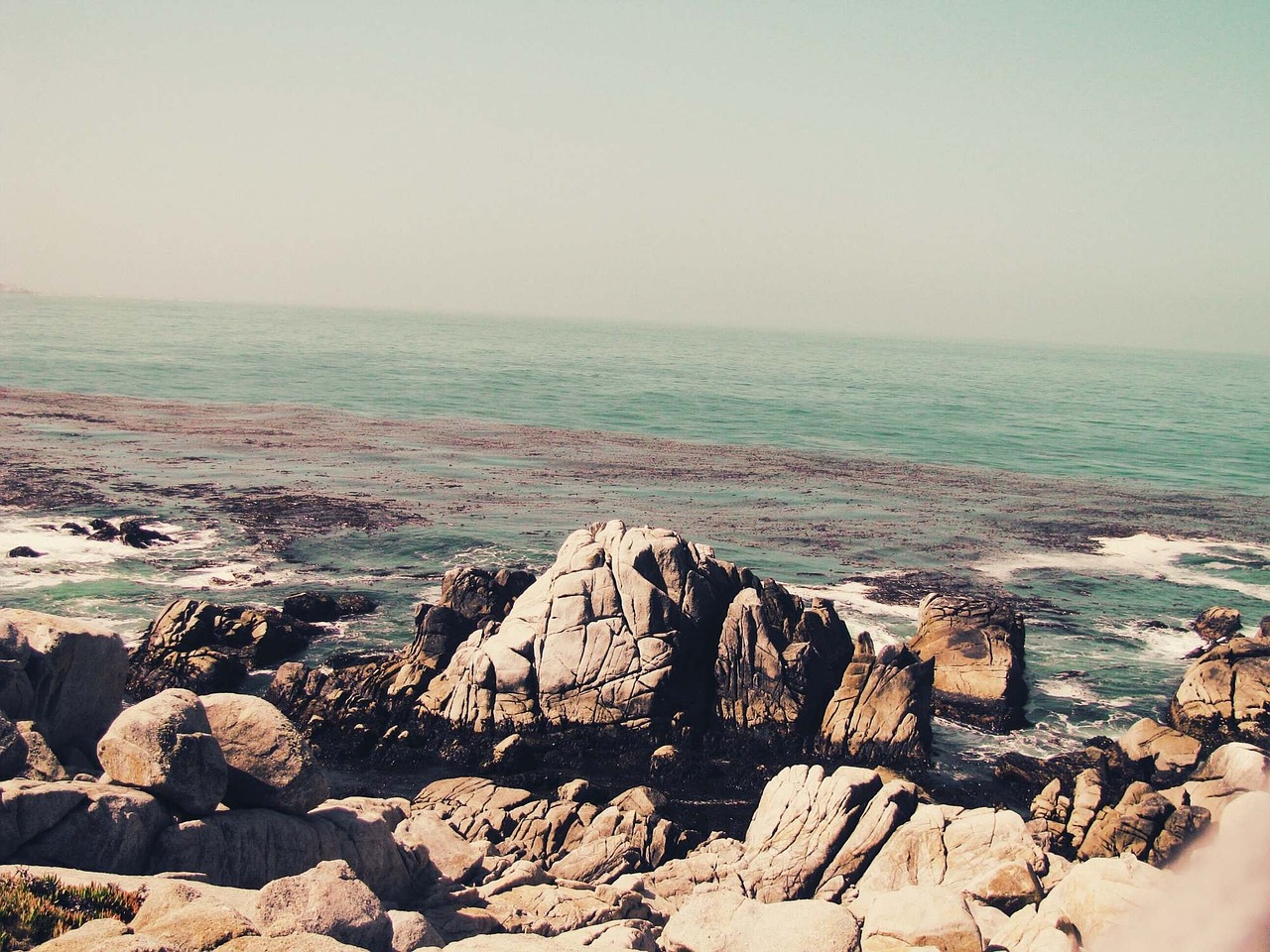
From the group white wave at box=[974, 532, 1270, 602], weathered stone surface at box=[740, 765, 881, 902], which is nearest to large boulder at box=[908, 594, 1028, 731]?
weathered stone surface at box=[740, 765, 881, 902]

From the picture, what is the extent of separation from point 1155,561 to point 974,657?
25395 millimetres

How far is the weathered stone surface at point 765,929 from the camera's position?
16953mm

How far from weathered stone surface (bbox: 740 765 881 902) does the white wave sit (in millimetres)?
28458

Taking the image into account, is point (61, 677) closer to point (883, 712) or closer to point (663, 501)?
point (883, 712)

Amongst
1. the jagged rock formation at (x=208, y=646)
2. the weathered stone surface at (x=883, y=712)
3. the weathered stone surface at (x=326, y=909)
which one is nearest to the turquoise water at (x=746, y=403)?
the weathered stone surface at (x=883, y=712)

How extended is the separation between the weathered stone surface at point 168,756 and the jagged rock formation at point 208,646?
52.4 feet

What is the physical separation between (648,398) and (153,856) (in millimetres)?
116208

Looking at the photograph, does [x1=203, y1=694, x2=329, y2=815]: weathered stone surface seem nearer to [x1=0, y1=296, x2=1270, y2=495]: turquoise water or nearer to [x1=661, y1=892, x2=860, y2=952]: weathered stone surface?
[x1=661, y1=892, x2=860, y2=952]: weathered stone surface

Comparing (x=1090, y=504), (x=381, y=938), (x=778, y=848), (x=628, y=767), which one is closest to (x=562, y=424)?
(x=1090, y=504)

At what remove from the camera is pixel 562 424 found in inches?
3991

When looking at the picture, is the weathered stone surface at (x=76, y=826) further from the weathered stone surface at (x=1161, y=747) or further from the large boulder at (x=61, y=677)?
the weathered stone surface at (x=1161, y=747)

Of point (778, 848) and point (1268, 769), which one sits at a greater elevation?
point (1268, 769)

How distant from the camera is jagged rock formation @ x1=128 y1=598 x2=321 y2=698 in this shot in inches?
1331

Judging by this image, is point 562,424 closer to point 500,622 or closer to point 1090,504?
point 1090,504
